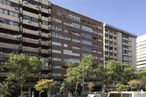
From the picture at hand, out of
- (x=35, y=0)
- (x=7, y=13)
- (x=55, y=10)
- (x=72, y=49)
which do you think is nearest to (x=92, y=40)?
(x=72, y=49)

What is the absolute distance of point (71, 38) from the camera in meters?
117

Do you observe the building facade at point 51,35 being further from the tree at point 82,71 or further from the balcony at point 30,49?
the tree at point 82,71

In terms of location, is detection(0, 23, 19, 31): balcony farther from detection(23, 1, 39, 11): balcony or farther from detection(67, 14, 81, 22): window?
detection(67, 14, 81, 22): window

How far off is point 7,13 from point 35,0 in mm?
14934

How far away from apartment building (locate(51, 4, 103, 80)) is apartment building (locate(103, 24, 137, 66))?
18.8ft

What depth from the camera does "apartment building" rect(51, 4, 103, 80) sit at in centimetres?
10731

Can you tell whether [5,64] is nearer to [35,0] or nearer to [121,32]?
[35,0]

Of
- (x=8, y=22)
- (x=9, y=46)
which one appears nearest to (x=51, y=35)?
(x=8, y=22)

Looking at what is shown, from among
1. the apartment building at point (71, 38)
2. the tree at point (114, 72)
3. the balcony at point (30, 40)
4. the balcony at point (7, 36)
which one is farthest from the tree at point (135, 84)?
the balcony at point (7, 36)

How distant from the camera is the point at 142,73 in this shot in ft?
407

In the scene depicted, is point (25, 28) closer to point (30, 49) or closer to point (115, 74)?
point (30, 49)

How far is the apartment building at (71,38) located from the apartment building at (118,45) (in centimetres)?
572

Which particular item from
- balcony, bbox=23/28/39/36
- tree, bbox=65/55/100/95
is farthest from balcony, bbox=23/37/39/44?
tree, bbox=65/55/100/95

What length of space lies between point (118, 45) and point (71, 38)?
139 ft
